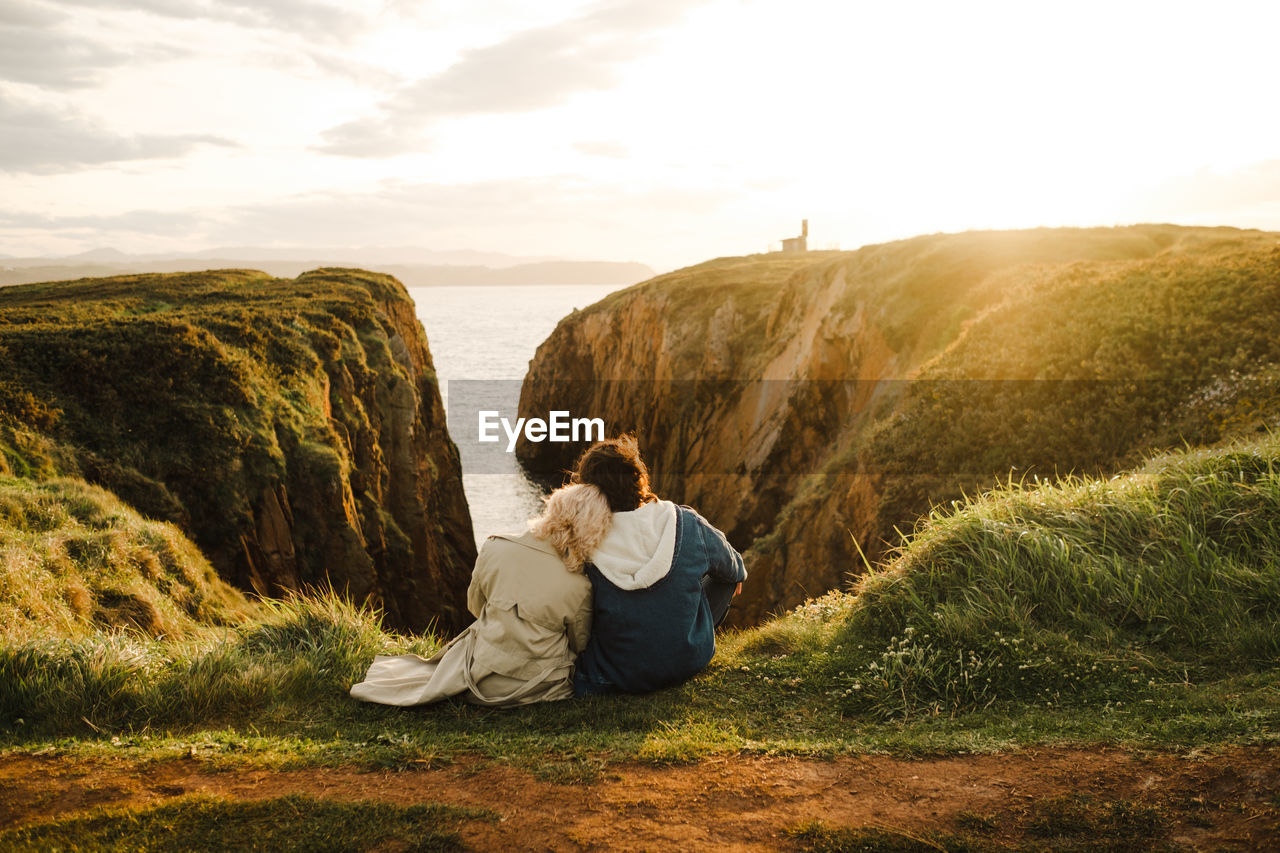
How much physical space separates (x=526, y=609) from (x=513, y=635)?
0.23 metres

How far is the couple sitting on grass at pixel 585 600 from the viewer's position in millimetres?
5391

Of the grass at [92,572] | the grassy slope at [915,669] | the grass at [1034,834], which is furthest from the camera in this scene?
the grass at [92,572]

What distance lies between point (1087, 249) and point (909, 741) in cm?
2547

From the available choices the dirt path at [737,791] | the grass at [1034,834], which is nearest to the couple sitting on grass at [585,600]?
the dirt path at [737,791]

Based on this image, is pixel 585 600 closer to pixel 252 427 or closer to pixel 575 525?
pixel 575 525

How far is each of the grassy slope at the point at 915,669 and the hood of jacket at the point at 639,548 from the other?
0.94 metres

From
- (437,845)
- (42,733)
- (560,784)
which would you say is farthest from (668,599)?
(42,733)

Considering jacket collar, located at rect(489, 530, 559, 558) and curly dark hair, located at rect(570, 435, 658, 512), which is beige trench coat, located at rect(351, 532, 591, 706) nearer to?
jacket collar, located at rect(489, 530, 559, 558)

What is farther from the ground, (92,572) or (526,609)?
(526,609)

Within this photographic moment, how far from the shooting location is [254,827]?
365 centimetres

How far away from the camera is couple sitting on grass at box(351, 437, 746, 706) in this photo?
17.7ft

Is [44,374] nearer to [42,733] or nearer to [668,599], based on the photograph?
[42,733]

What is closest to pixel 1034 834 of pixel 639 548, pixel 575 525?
pixel 639 548

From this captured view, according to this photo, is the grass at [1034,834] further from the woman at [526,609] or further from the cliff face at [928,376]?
the cliff face at [928,376]
